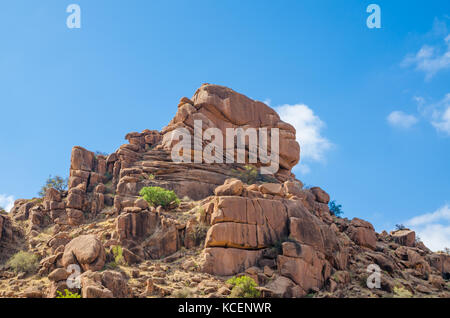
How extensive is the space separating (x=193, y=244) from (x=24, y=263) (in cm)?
1255

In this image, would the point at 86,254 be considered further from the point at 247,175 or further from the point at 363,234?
the point at 363,234

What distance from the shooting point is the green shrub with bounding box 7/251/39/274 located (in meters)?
28.1

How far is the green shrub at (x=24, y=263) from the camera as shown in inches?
1108

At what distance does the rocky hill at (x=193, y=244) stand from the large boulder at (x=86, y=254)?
0.08m

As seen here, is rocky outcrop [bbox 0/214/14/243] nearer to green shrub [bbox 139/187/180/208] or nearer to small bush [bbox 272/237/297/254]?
green shrub [bbox 139/187/180/208]

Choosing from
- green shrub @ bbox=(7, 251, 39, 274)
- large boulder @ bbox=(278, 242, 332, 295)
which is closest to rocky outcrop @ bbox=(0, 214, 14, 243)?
green shrub @ bbox=(7, 251, 39, 274)

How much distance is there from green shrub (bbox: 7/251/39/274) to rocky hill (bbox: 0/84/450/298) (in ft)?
1.03

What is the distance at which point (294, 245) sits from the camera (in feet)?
90.3

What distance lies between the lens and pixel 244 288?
76.7 feet

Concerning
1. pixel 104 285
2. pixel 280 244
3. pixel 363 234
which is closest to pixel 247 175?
pixel 363 234

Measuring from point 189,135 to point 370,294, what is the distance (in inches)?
1074

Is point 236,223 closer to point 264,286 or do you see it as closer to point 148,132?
point 264,286
